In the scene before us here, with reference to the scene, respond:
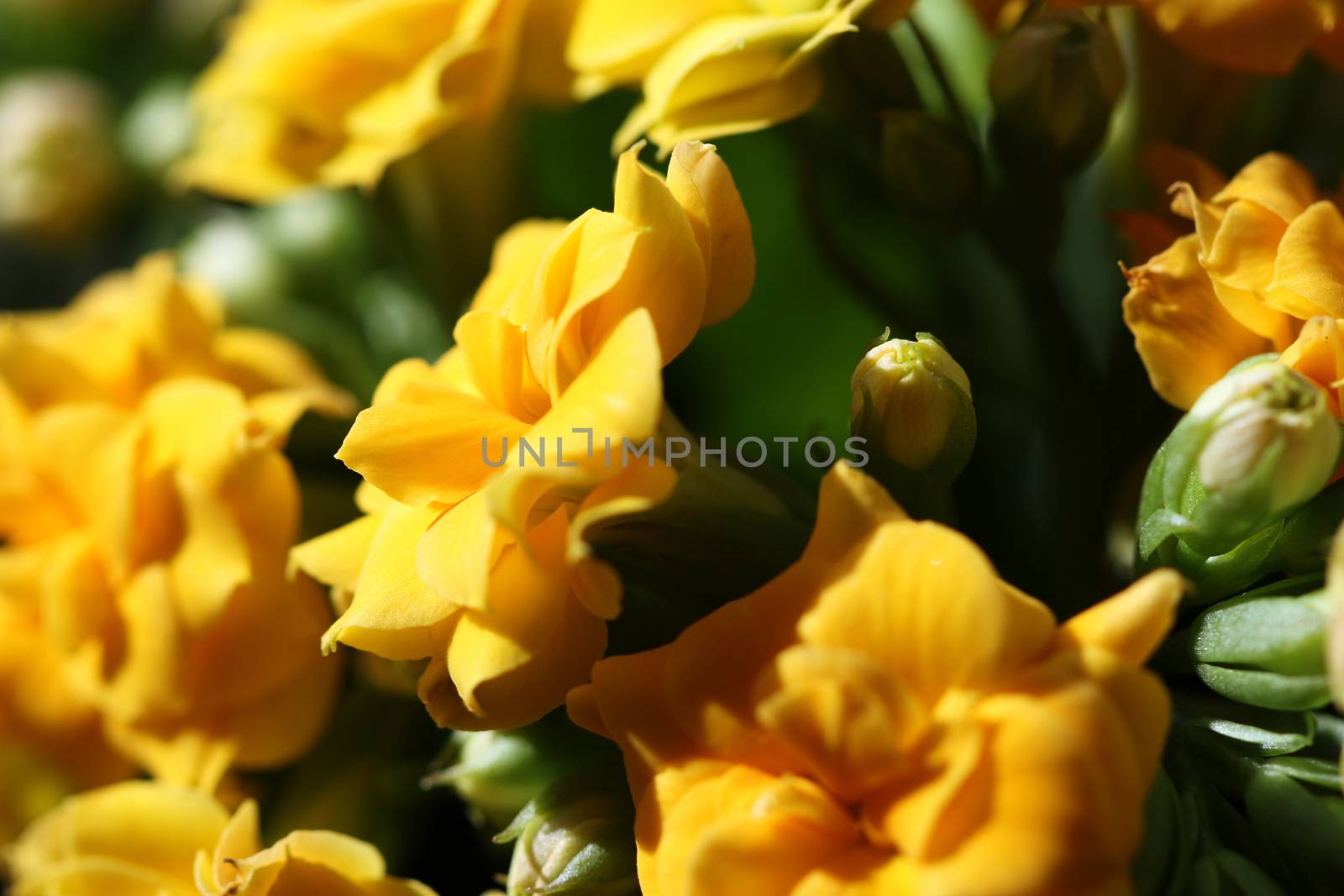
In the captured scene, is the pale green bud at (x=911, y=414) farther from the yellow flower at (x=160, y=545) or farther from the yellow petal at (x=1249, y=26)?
the yellow flower at (x=160, y=545)

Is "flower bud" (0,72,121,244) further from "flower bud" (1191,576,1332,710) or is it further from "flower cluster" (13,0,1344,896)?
"flower bud" (1191,576,1332,710)

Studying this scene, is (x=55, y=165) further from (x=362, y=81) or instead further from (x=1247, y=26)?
(x=1247, y=26)

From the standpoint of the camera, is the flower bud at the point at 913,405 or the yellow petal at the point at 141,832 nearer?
the flower bud at the point at 913,405

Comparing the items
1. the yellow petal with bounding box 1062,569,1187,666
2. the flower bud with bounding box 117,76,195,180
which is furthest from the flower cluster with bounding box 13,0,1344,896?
the flower bud with bounding box 117,76,195,180

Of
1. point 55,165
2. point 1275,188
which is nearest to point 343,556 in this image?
point 1275,188

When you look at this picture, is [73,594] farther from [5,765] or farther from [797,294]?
[797,294]

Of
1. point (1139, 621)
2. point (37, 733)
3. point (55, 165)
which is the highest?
point (1139, 621)

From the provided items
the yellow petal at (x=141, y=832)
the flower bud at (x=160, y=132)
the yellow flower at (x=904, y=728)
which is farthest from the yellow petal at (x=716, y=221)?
the flower bud at (x=160, y=132)
